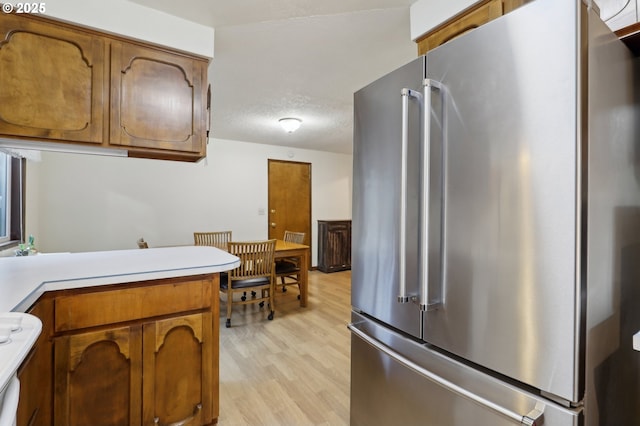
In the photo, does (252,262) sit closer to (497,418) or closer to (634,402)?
(497,418)

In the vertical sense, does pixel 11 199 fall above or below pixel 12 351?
above

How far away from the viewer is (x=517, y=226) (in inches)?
32.6

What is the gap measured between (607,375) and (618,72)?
0.88 metres

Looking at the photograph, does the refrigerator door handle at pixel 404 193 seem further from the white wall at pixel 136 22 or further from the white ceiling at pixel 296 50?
the white wall at pixel 136 22

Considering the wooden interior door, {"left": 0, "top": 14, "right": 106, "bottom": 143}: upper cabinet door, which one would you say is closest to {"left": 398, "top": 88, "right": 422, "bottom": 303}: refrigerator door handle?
{"left": 0, "top": 14, "right": 106, "bottom": 143}: upper cabinet door

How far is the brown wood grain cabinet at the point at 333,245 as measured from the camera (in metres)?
5.54

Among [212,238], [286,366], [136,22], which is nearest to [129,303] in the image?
[286,366]

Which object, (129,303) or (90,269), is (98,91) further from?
(129,303)

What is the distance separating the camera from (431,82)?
1010mm

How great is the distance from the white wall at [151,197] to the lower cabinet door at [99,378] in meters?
2.57

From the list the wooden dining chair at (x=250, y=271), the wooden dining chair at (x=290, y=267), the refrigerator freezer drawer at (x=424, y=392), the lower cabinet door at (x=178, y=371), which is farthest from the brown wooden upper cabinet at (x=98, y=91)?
the wooden dining chair at (x=290, y=267)

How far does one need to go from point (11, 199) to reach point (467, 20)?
3.74 m

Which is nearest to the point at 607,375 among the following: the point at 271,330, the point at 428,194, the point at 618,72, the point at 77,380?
the point at 428,194

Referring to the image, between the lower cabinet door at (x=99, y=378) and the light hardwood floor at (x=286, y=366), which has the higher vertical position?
the lower cabinet door at (x=99, y=378)
